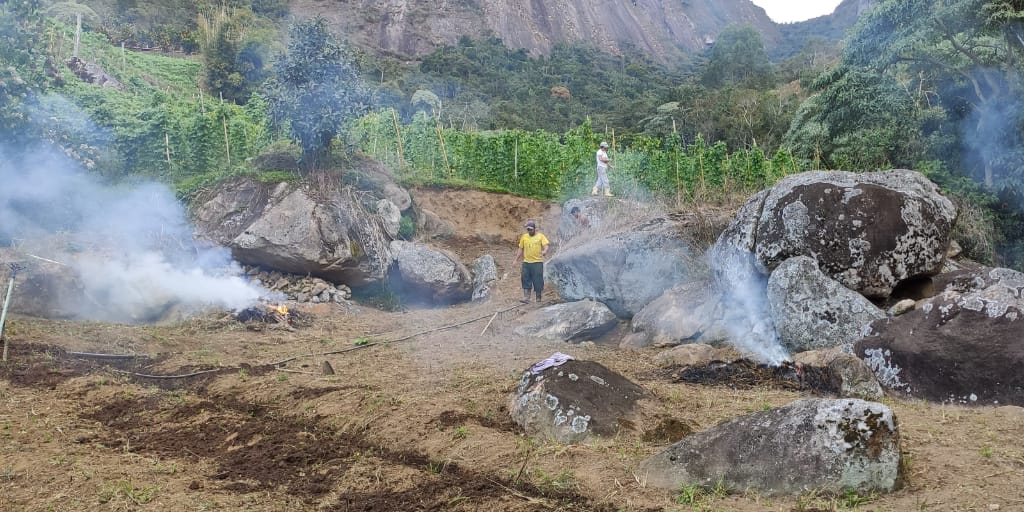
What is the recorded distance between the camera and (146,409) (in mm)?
7863

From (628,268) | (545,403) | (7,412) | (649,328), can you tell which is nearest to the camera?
(545,403)

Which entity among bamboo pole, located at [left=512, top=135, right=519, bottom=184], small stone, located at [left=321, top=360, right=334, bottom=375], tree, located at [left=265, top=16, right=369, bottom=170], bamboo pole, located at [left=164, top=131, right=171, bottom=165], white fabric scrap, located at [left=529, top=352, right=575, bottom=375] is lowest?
small stone, located at [left=321, top=360, right=334, bottom=375]

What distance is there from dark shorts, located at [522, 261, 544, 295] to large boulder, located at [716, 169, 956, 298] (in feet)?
14.5

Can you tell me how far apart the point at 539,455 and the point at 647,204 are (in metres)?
8.39

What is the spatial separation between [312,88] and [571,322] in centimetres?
770

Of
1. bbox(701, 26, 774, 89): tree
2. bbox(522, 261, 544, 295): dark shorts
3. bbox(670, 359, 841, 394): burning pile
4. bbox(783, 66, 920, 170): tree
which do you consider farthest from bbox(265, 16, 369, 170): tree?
bbox(701, 26, 774, 89): tree

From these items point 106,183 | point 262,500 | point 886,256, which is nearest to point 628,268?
point 886,256

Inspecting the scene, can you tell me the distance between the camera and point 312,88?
16.0 metres

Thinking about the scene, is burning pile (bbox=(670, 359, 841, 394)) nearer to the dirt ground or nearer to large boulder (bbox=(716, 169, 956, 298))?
the dirt ground

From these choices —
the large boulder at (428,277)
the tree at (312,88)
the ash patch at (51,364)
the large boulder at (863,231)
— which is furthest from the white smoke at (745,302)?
the tree at (312,88)

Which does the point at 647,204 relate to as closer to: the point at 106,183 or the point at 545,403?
the point at 545,403

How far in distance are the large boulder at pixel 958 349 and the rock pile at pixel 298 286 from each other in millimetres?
9914

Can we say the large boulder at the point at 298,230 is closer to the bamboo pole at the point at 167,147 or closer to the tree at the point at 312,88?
the tree at the point at 312,88

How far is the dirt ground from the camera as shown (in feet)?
17.3
